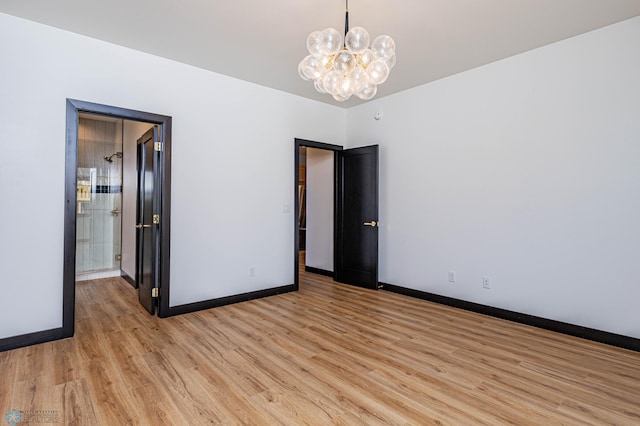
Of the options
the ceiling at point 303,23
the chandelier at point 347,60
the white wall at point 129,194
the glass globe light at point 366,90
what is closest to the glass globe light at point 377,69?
the chandelier at point 347,60

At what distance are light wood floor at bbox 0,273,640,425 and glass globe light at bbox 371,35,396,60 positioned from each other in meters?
2.31

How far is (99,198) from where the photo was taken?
5902 mm

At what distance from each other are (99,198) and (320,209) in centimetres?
396

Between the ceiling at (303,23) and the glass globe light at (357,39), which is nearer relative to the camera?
the glass globe light at (357,39)

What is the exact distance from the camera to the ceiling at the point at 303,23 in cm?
267

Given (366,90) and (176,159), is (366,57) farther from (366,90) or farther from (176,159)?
(176,159)

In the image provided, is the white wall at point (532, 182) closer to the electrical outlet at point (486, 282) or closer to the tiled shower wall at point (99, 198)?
the electrical outlet at point (486, 282)

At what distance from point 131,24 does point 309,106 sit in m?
2.55

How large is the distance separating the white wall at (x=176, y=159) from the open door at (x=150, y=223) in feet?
0.58

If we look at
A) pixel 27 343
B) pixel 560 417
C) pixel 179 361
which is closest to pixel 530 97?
pixel 560 417

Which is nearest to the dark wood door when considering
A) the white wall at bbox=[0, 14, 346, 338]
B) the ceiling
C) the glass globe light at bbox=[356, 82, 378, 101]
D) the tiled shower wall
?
the white wall at bbox=[0, 14, 346, 338]

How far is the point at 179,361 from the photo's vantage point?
2627 millimetres

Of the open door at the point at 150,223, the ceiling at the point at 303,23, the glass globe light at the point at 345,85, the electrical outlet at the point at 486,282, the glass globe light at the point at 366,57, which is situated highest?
the ceiling at the point at 303,23

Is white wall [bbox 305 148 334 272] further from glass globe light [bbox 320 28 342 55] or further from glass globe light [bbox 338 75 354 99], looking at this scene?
glass globe light [bbox 320 28 342 55]
